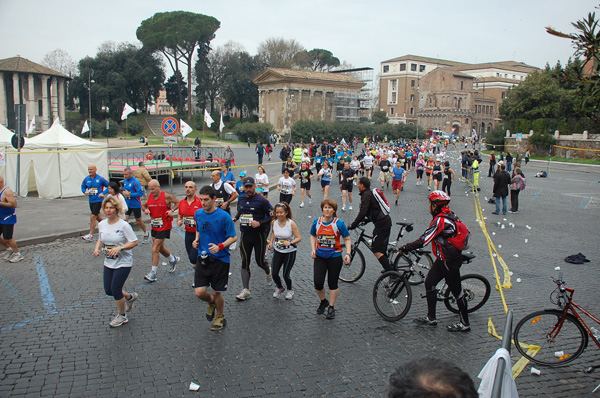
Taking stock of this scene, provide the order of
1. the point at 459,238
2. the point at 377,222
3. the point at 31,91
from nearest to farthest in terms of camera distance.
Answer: the point at 459,238 → the point at 377,222 → the point at 31,91

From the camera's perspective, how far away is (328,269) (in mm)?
6609

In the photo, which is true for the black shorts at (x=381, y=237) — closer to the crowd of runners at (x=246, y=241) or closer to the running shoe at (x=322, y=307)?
the crowd of runners at (x=246, y=241)

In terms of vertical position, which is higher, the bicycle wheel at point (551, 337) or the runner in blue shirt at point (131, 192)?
the runner in blue shirt at point (131, 192)

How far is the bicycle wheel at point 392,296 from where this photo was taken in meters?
6.54

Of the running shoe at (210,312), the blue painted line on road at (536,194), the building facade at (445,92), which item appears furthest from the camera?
the building facade at (445,92)

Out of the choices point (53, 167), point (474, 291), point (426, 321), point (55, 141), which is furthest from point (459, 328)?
point (55, 141)

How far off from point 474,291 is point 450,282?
87 centimetres

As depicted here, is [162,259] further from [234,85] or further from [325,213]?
[234,85]

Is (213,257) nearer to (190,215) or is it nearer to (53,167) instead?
(190,215)

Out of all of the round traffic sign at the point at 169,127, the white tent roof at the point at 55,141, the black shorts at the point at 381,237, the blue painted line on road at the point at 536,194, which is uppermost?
the round traffic sign at the point at 169,127

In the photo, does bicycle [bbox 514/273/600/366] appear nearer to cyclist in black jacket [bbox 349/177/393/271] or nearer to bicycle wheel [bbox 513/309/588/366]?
bicycle wheel [bbox 513/309/588/366]

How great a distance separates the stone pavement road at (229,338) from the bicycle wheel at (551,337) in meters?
0.14

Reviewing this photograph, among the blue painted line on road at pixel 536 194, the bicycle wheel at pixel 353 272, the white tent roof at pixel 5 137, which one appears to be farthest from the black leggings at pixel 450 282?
the white tent roof at pixel 5 137

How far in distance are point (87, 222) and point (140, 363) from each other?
28.8ft
